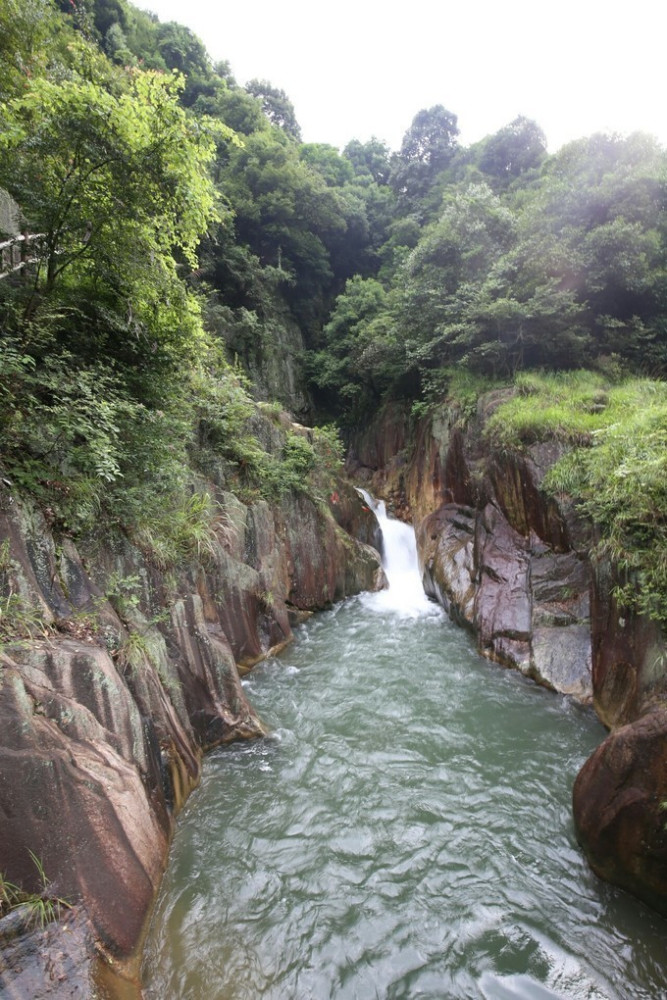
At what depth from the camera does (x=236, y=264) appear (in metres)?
18.3

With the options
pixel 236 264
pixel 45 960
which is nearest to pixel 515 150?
pixel 236 264

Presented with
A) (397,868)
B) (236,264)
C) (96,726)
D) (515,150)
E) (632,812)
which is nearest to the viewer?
(96,726)

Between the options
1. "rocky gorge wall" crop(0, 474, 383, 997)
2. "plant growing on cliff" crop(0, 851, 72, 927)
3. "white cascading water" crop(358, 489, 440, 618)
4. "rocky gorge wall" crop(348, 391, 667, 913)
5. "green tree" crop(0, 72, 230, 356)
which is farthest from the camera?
"white cascading water" crop(358, 489, 440, 618)

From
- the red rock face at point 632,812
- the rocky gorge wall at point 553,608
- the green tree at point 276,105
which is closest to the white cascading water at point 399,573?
the rocky gorge wall at point 553,608

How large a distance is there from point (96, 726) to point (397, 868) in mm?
3190

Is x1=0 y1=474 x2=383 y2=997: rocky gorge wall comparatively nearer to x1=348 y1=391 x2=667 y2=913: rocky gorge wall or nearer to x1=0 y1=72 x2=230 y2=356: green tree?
x1=0 y1=72 x2=230 y2=356: green tree

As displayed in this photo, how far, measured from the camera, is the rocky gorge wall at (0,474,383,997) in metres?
2.79

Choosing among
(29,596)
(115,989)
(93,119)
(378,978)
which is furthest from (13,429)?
(378,978)

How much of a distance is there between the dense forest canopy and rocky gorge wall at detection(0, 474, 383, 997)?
0.84m

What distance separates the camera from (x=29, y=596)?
3744 millimetres

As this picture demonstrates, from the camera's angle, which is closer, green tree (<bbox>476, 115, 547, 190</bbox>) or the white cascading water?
the white cascading water

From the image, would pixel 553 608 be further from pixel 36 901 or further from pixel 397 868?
pixel 36 901

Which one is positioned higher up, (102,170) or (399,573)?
(102,170)

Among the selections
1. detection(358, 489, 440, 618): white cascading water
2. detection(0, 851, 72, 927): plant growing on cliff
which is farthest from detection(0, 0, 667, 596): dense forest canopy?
detection(358, 489, 440, 618): white cascading water
